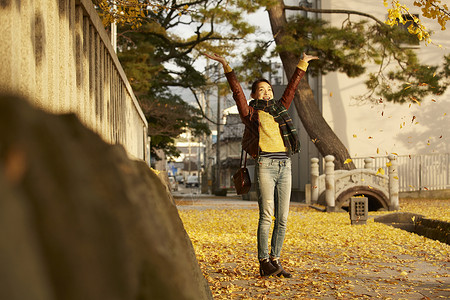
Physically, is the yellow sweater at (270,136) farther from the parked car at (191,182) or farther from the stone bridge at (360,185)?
the parked car at (191,182)

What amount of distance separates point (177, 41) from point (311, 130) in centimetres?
847

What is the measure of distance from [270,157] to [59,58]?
8.51 feet

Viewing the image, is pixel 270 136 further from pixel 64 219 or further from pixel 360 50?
pixel 360 50

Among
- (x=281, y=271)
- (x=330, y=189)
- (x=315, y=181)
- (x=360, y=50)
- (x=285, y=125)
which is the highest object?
(x=360, y=50)

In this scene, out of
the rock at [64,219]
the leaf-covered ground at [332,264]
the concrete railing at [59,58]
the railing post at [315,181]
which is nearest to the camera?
the rock at [64,219]

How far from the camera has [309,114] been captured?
18.5 m

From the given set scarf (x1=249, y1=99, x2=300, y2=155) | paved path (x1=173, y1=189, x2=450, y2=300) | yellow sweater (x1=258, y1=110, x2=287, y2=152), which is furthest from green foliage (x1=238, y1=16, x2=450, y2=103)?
yellow sweater (x1=258, y1=110, x2=287, y2=152)

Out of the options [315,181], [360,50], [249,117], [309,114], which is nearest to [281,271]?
[249,117]

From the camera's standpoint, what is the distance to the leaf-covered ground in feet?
15.0

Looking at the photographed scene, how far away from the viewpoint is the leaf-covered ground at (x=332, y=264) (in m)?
4.57

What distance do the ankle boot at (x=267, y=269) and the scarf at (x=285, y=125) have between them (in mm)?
1013

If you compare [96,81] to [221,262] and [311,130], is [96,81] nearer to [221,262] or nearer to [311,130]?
[221,262]

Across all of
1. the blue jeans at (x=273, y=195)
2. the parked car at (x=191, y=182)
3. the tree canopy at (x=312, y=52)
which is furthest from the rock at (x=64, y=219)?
the parked car at (x=191, y=182)

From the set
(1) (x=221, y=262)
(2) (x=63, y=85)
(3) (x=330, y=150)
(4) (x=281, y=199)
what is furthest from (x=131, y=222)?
(3) (x=330, y=150)
